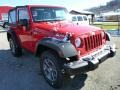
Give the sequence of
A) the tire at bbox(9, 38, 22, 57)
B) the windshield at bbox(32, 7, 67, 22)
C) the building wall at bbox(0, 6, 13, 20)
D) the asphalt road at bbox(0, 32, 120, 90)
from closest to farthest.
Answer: the asphalt road at bbox(0, 32, 120, 90), the windshield at bbox(32, 7, 67, 22), the tire at bbox(9, 38, 22, 57), the building wall at bbox(0, 6, 13, 20)

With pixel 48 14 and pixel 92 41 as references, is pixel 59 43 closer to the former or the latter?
pixel 92 41

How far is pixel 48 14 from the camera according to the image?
A: 21.2 feet

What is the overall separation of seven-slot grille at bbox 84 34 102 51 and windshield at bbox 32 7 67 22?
5.30ft

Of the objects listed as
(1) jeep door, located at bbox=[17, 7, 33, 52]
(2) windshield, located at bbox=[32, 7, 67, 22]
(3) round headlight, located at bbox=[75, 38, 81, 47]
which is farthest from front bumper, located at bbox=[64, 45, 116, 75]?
(1) jeep door, located at bbox=[17, 7, 33, 52]

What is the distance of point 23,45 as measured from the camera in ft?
23.4

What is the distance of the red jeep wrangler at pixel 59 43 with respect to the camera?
4629 mm

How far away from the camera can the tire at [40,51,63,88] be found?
15.7ft

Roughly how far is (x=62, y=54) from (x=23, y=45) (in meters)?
2.94

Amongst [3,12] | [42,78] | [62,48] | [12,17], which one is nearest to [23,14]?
[12,17]

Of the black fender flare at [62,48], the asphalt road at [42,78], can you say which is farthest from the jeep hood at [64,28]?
the asphalt road at [42,78]

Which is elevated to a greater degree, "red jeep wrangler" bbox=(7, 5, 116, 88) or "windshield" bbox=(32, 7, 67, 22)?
"windshield" bbox=(32, 7, 67, 22)

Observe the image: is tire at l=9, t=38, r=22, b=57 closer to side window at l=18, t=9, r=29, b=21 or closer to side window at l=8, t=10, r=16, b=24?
side window at l=8, t=10, r=16, b=24

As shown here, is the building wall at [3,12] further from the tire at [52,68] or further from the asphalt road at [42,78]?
the tire at [52,68]

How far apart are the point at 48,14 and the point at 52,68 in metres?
2.04
